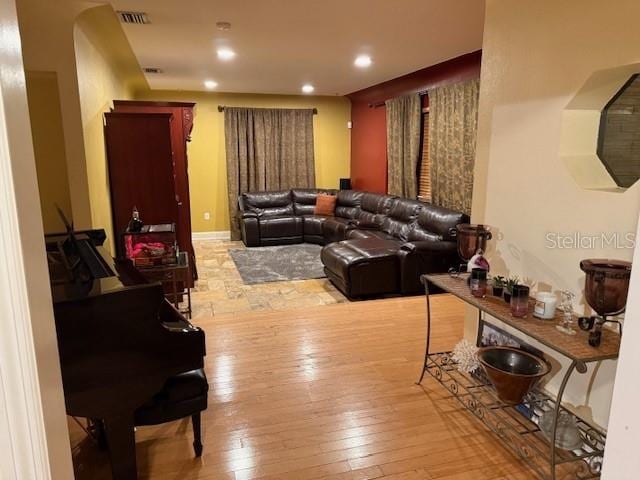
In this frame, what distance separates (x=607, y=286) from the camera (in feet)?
5.57

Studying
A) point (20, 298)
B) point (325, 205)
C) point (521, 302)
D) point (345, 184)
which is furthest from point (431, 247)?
point (20, 298)

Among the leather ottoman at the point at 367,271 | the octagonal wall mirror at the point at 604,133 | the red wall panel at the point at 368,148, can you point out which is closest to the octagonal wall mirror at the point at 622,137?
the octagonal wall mirror at the point at 604,133

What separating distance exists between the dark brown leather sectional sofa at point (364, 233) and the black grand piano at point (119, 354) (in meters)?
2.96

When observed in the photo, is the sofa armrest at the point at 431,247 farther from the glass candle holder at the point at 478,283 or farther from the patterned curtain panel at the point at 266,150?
the patterned curtain panel at the point at 266,150

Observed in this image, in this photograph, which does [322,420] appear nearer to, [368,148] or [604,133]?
[604,133]

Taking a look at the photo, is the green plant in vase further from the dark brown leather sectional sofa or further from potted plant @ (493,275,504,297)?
the dark brown leather sectional sofa

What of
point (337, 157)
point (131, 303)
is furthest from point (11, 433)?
point (337, 157)

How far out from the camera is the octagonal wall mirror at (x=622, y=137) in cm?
221

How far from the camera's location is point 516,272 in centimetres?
253

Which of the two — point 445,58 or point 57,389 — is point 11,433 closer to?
point 57,389

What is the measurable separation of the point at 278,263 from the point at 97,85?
3.24 meters

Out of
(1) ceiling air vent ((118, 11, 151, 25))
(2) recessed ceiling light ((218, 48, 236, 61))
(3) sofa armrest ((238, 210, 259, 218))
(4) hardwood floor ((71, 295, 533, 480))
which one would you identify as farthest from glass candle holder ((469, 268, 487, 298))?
(3) sofa armrest ((238, 210, 259, 218))

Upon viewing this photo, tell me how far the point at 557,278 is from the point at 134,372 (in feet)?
6.69

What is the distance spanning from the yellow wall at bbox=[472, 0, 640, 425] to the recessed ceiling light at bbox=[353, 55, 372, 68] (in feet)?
Answer: 8.21
